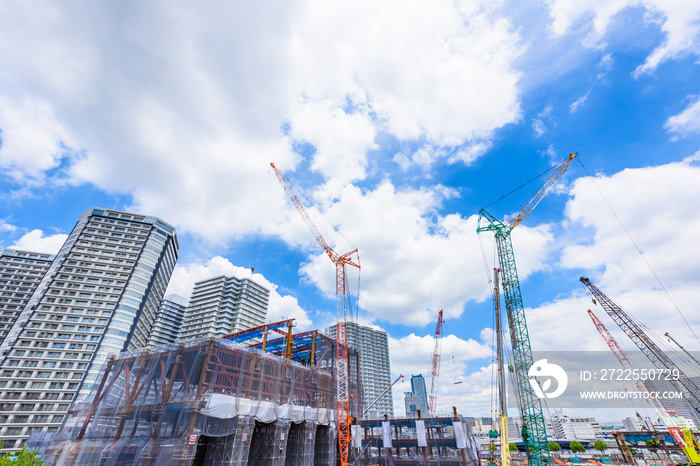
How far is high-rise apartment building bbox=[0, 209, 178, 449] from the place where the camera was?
224 feet

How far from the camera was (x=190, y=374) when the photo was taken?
105 ft

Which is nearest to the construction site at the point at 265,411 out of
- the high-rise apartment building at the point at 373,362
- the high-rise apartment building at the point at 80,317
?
the high-rise apartment building at the point at 80,317

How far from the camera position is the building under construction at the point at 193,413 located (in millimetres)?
29609

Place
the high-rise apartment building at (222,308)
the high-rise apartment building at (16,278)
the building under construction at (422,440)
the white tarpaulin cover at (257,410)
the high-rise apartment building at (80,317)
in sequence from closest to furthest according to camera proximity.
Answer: the white tarpaulin cover at (257,410)
the building under construction at (422,440)
the high-rise apartment building at (80,317)
the high-rise apartment building at (16,278)
the high-rise apartment building at (222,308)

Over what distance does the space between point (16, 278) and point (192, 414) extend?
446ft

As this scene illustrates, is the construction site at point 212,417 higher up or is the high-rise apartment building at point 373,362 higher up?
the high-rise apartment building at point 373,362

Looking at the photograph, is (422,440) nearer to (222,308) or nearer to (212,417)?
(212,417)

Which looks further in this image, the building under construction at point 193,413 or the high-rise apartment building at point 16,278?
the high-rise apartment building at point 16,278

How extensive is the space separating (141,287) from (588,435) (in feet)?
861

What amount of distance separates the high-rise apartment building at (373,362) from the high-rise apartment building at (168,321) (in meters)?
72.1

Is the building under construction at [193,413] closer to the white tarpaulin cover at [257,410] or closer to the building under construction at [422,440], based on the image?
the white tarpaulin cover at [257,410]

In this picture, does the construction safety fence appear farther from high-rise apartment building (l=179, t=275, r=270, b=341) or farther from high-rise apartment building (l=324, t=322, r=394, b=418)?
high-rise apartment building (l=324, t=322, r=394, b=418)

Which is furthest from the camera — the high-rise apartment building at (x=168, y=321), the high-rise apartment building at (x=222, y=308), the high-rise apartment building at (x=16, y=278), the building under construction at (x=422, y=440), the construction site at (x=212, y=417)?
the high-rise apartment building at (x=168, y=321)

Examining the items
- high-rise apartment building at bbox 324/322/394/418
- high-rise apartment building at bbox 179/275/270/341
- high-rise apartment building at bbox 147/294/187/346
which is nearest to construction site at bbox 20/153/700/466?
high-rise apartment building at bbox 179/275/270/341
